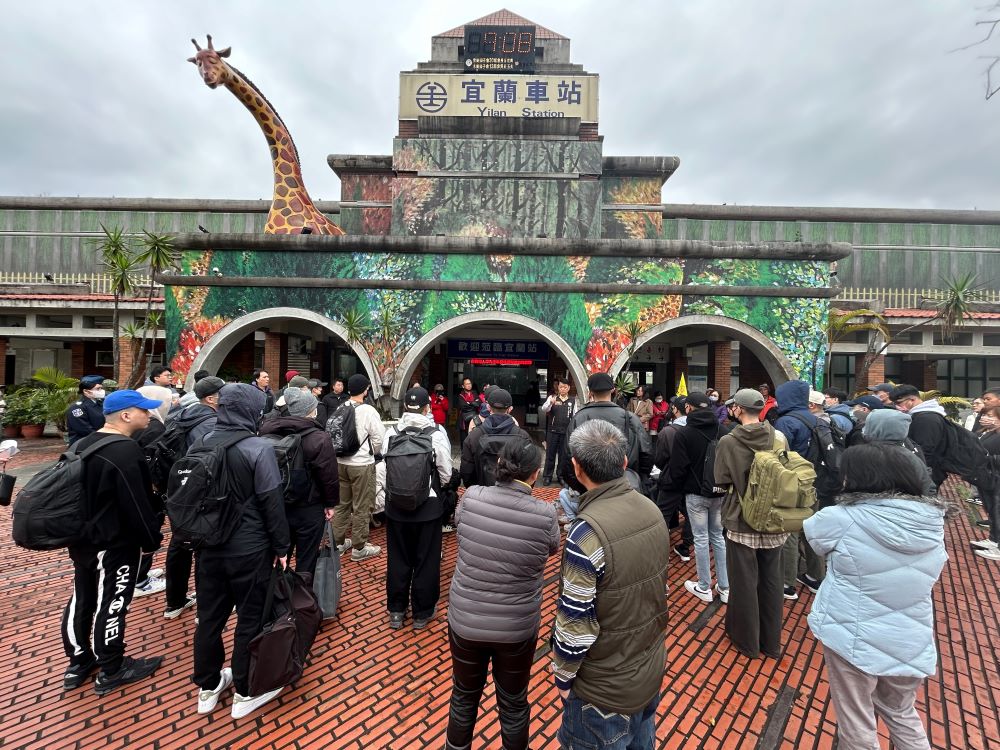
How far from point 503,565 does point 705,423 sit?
296 cm

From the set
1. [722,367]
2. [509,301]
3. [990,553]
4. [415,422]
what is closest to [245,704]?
[415,422]

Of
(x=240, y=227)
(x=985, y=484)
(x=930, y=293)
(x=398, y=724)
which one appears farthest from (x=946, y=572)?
(x=240, y=227)

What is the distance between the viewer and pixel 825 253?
9945 millimetres

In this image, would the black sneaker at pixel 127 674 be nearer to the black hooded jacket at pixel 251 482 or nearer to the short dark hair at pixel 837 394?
the black hooded jacket at pixel 251 482

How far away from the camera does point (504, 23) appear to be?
17.0 meters

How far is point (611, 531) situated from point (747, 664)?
8.55 feet

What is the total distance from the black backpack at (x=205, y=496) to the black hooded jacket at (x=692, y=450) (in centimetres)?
367

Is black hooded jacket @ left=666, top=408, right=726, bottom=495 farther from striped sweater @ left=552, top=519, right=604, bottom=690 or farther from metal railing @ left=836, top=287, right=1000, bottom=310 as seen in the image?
metal railing @ left=836, top=287, right=1000, bottom=310

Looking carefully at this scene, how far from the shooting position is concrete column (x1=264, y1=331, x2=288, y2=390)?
1191 cm

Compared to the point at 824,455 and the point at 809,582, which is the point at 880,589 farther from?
the point at 809,582

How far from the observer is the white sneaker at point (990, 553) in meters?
4.97

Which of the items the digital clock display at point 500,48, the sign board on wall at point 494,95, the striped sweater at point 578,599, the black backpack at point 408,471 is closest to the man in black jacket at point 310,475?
the black backpack at point 408,471

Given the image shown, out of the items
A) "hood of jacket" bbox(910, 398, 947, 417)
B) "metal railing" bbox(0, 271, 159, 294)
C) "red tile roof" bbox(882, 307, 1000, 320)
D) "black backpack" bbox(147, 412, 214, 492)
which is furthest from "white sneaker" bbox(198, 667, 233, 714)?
"red tile roof" bbox(882, 307, 1000, 320)

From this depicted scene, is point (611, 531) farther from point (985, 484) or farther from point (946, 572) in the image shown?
point (985, 484)
